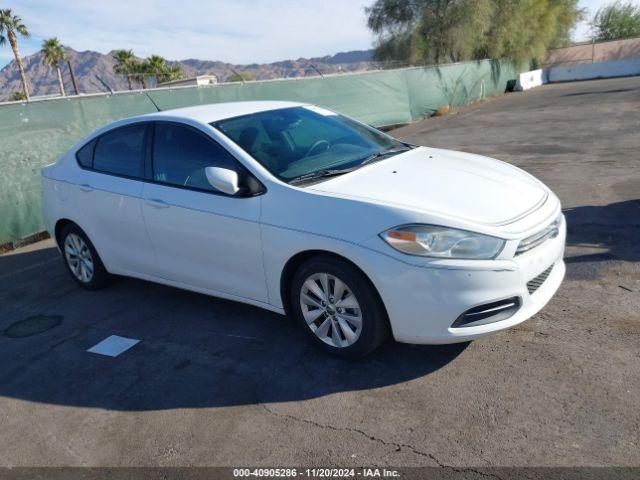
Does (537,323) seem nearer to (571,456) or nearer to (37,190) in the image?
(571,456)

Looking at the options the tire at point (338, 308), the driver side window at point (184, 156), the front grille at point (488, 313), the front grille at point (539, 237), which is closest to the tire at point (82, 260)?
the driver side window at point (184, 156)

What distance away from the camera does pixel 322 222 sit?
3.53 meters

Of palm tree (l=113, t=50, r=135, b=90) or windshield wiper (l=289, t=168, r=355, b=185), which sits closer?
windshield wiper (l=289, t=168, r=355, b=185)

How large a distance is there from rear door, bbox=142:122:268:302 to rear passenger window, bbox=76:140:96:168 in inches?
38.7

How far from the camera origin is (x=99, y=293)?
222 inches

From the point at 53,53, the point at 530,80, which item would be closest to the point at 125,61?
the point at 53,53

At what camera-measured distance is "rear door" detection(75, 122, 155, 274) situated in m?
4.79

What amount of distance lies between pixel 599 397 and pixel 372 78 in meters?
16.0

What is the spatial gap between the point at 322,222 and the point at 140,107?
8.10 meters

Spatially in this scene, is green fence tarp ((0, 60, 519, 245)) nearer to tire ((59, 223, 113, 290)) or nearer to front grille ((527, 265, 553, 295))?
tire ((59, 223, 113, 290))

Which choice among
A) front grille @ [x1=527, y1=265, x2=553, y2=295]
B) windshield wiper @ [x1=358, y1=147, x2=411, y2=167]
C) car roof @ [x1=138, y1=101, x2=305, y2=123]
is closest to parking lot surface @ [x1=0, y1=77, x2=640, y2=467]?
front grille @ [x1=527, y1=265, x2=553, y2=295]

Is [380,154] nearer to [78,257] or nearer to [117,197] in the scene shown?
[117,197]

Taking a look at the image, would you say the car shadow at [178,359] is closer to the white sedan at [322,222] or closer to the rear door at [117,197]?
the white sedan at [322,222]

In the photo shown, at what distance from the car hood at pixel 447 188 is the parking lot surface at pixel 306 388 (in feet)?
2.32
